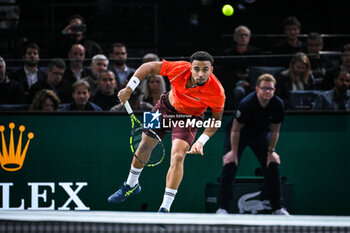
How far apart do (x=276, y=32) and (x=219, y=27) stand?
119 centimetres

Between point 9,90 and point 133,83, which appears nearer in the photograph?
point 133,83

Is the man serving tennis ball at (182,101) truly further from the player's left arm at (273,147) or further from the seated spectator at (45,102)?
the seated spectator at (45,102)

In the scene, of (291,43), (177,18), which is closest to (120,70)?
(291,43)

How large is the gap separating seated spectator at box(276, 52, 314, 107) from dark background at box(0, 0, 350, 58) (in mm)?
2715

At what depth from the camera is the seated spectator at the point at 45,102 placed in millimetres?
5945

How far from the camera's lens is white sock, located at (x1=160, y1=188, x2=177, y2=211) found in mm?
5449

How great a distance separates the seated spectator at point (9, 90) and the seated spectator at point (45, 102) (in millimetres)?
148

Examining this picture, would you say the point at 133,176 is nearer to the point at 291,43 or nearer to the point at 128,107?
the point at 128,107

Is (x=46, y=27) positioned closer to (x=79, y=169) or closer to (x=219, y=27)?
(x=219, y=27)

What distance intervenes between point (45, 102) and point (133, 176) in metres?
1.19

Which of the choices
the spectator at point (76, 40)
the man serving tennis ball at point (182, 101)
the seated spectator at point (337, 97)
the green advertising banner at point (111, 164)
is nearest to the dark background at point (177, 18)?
the spectator at point (76, 40)

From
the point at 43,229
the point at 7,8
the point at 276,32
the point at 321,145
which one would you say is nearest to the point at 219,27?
the point at 276,32

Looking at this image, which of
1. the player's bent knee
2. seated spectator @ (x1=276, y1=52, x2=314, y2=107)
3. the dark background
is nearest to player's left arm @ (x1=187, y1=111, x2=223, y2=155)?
the player's bent knee

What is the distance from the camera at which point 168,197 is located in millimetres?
5480
